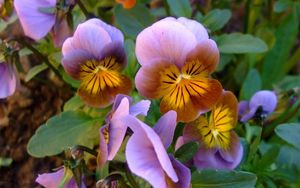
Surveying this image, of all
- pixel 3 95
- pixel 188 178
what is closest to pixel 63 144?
pixel 3 95

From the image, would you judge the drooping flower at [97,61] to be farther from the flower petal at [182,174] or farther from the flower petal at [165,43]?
the flower petal at [182,174]

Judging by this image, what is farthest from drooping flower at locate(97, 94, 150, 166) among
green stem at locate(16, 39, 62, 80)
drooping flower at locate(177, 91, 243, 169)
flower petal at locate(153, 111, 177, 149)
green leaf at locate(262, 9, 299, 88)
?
green leaf at locate(262, 9, 299, 88)

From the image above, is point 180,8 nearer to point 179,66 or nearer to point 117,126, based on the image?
point 179,66

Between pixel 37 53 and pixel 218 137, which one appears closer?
pixel 218 137

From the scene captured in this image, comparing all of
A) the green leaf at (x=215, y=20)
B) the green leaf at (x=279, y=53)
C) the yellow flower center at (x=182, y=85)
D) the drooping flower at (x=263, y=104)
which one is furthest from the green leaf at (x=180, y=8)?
the green leaf at (x=279, y=53)

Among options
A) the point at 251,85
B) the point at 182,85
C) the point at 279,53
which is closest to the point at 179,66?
the point at 182,85

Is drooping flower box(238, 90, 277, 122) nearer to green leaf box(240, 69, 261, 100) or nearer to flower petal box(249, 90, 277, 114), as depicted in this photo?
flower petal box(249, 90, 277, 114)
